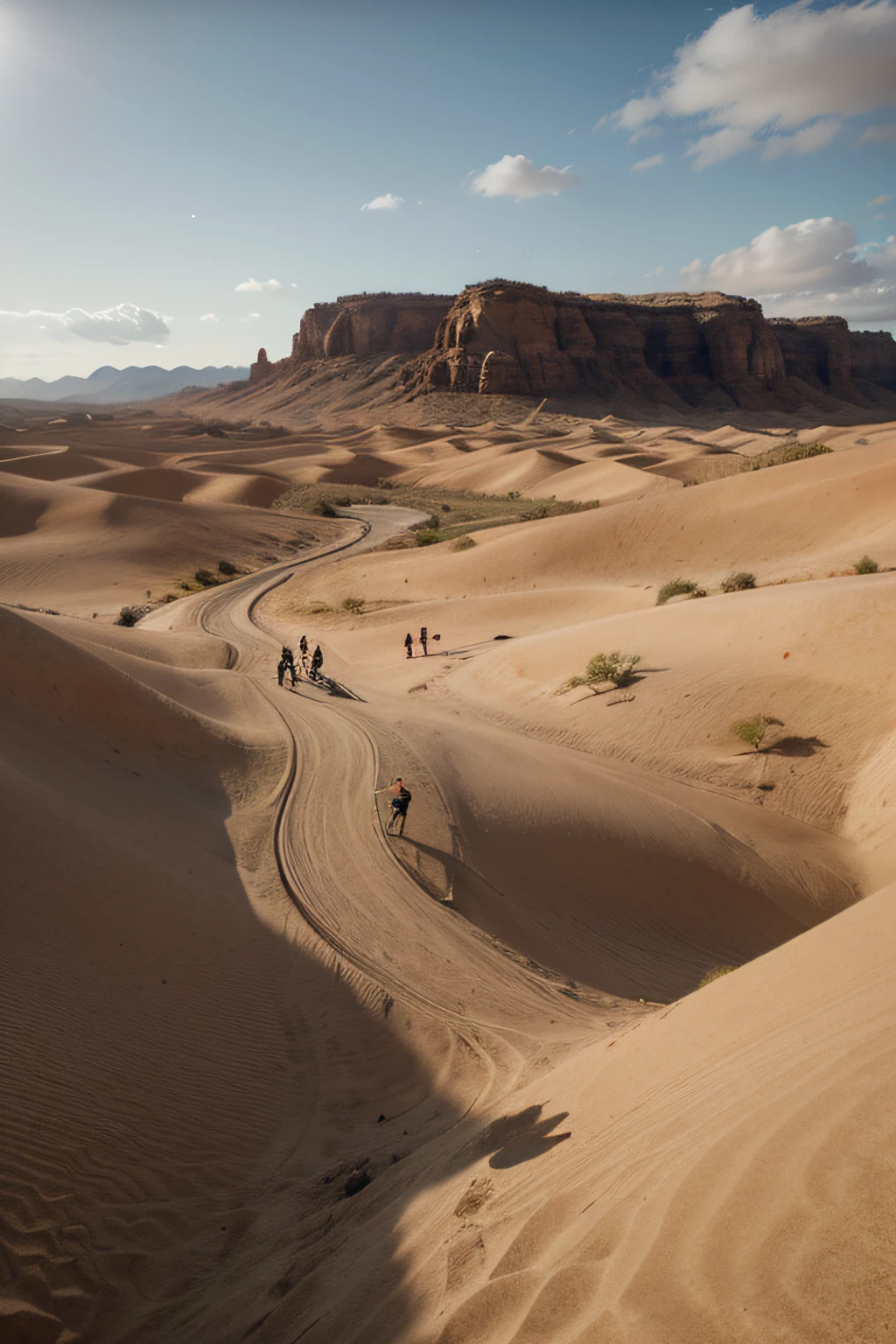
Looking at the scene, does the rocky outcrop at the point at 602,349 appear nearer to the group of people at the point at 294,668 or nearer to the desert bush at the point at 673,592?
the desert bush at the point at 673,592

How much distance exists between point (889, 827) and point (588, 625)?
10.1 metres

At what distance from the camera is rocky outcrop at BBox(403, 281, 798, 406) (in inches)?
3871

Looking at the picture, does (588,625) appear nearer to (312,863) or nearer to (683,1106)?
(312,863)

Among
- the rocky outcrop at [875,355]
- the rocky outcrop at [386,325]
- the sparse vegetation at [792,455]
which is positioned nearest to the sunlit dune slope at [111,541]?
the sparse vegetation at [792,455]

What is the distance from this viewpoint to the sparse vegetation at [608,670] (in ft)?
54.1

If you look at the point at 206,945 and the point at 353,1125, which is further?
the point at 206,945

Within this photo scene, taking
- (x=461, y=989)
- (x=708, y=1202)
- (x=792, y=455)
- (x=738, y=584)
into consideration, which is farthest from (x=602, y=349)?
(x=708, y=1202)

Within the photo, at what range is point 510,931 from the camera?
29.1 feet

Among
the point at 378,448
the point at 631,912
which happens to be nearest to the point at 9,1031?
the point at 631,912

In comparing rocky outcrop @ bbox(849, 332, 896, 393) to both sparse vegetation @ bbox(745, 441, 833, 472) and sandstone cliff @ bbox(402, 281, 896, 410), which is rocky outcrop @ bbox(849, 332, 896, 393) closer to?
sandstone cliff @ bbox(402, 281, 896, 410)

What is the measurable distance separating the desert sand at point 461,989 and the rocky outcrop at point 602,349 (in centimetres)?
8566

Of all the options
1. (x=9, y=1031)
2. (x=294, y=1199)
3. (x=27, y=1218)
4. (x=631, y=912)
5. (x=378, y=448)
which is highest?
(x=378, y=448)

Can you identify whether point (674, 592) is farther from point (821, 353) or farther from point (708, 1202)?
point (821, 353)

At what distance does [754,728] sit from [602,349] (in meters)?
103
